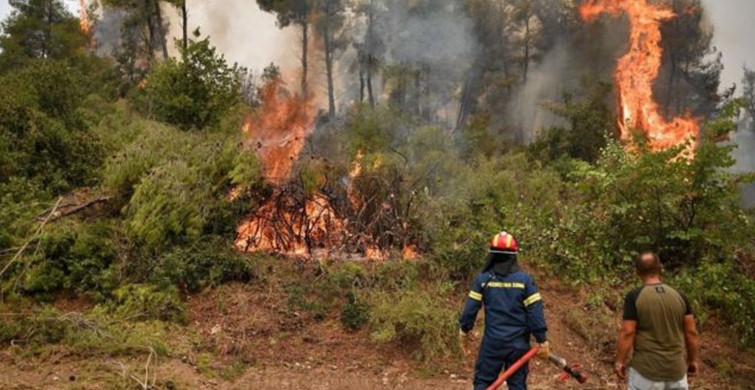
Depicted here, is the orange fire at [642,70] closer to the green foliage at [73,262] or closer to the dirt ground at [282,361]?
the dirt ground at [282,361]

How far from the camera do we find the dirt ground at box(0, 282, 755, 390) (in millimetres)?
6824

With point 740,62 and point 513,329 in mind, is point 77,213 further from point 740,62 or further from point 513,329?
point 740,62

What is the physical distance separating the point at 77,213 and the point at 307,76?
26883mm

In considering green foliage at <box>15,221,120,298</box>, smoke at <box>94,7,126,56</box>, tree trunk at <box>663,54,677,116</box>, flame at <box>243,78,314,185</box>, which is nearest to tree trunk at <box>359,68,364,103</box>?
flame at <box>243,78,314,185</box>

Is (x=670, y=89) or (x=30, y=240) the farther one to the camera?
(x=670, y=89)

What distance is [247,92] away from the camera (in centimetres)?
3400

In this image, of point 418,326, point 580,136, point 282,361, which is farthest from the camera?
point 580,136

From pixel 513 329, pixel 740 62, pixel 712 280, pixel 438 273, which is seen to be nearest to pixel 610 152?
pixel 712 280

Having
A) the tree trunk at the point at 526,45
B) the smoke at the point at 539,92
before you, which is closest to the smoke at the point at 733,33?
the smoke at the point at 539,92

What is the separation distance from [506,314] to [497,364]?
1.59 ft

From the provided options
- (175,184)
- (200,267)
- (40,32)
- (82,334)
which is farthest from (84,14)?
(82,334)

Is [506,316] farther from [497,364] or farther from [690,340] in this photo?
[690,340]

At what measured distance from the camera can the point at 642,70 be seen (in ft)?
91.7

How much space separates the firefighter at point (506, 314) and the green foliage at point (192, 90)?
10.7 meters
